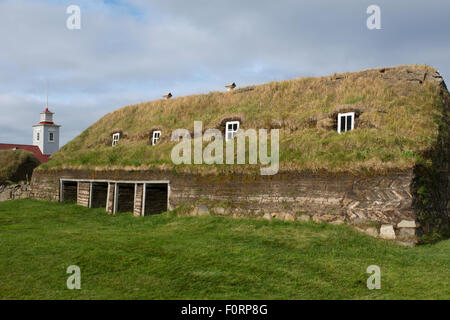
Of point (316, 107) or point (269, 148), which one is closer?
point (269, 148)

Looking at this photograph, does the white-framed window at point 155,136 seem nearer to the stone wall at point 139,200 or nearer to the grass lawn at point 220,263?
the stone wall at point 139,200

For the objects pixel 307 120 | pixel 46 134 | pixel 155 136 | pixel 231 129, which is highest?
pixel 46 134

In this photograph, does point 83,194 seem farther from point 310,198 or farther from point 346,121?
point 346,121

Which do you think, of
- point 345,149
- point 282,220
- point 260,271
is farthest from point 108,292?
point 345,149

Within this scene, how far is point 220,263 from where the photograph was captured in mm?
9984

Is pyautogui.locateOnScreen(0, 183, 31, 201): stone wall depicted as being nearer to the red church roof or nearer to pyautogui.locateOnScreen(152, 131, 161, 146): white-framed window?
pyautogui.locateOnScreen(152, 131, 161, 146): white-framed window

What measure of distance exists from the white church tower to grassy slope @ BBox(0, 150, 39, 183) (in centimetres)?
5540

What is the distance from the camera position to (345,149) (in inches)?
576

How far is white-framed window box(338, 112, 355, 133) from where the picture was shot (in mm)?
16477

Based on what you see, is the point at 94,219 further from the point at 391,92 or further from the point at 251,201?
the point at 391,92

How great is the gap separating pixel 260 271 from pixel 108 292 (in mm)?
3517

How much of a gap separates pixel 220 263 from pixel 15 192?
75.1ft

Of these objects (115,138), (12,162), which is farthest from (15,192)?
(115,138)
